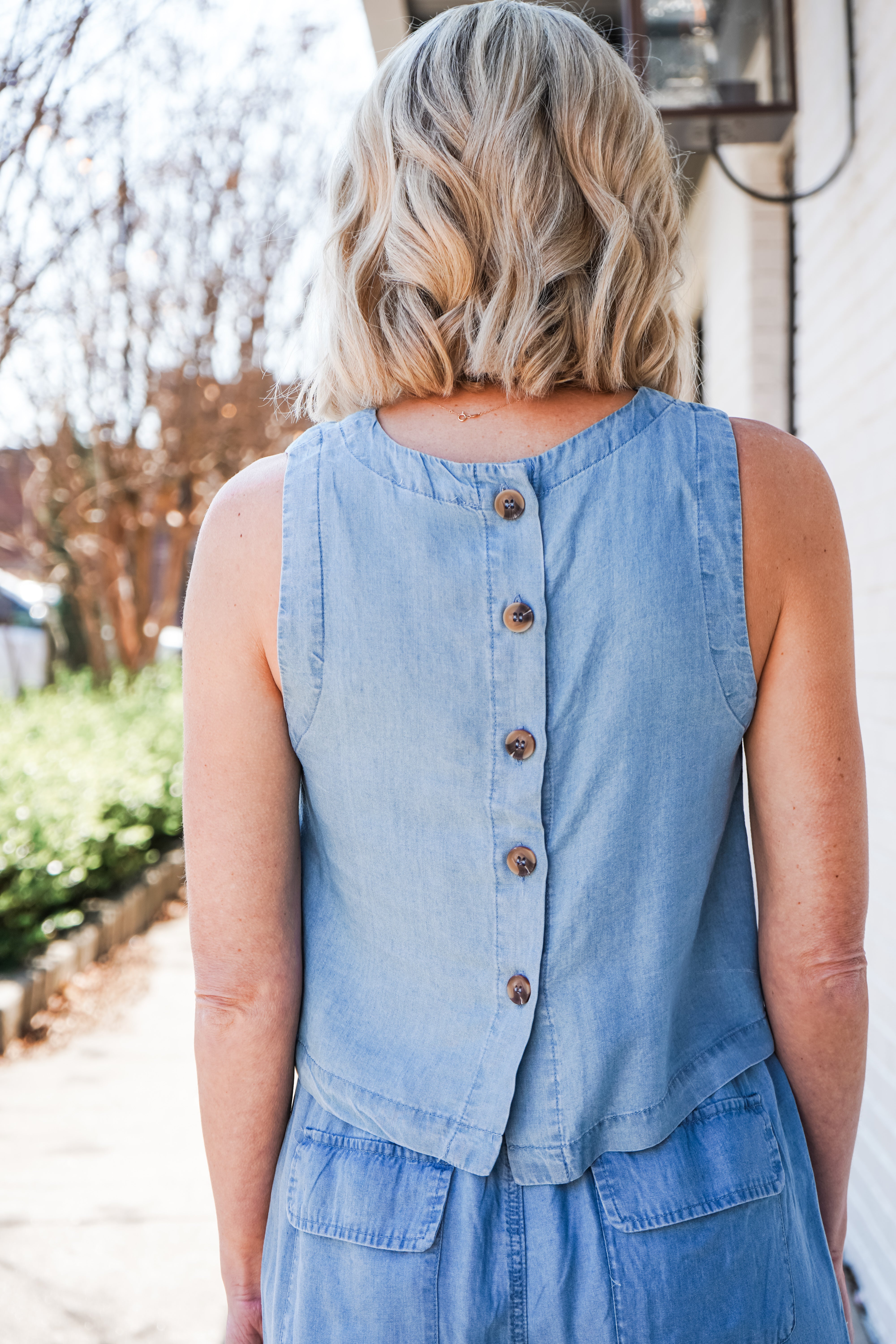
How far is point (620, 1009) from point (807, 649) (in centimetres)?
41

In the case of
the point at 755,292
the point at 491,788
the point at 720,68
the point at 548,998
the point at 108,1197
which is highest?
the point at 720,68

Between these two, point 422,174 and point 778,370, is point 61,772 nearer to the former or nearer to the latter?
point 778,370

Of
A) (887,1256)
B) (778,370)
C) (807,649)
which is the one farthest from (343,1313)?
(778,370)

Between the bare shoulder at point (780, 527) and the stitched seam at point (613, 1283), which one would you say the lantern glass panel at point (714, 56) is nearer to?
the bare shoulder at point (780, 527)

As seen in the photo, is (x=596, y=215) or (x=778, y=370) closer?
(x=596, y=215)

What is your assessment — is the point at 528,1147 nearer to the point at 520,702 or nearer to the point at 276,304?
the point at 520,702


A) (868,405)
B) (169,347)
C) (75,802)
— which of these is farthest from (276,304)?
(868,405)

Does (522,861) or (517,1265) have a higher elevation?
(522,861)

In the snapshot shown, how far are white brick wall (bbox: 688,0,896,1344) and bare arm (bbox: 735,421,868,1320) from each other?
155 cm

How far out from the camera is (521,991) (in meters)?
1.03

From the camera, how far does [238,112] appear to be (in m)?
8.23

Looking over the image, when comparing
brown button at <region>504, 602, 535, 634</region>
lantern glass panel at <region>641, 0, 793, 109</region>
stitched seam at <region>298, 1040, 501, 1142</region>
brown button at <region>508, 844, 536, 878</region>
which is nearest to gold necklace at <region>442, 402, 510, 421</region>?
brown button at <region>504, 602, 535, 634</region>

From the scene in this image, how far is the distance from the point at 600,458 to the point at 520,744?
0.96 feet

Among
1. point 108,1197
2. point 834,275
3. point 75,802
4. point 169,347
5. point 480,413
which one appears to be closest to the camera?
point 480,413
